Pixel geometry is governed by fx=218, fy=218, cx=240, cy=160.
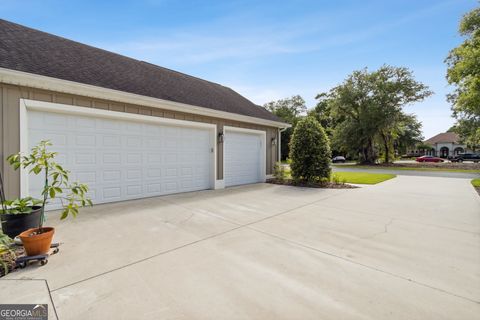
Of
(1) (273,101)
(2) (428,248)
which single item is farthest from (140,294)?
(1) (273,101)

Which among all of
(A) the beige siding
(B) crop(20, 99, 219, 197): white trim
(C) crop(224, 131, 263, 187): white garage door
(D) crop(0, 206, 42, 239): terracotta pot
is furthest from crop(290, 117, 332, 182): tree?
(D) crop(0, 206, 42, 239): terracotta pot

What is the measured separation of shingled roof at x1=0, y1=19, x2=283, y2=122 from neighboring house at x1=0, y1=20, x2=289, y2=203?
0.03 meters

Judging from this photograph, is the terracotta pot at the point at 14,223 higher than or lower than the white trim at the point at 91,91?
lower

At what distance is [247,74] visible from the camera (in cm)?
1148

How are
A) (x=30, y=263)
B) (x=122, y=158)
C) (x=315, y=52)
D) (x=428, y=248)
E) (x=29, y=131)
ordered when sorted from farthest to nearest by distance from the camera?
(x=315, y=52) < (x=122, y=158) < (x=29, y=131) < (x=428, y=248) < (x=30, y=263)

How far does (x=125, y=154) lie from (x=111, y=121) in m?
0.95

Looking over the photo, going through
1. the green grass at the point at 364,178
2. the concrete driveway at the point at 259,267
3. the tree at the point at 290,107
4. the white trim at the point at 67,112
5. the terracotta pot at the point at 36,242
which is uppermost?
the tree at the point at 290,107

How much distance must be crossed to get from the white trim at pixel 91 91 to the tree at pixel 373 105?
19.7 meters

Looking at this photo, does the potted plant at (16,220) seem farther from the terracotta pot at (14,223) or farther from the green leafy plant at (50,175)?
the green leafy plant at (50,175)

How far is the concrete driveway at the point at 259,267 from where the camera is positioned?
75.9 inches

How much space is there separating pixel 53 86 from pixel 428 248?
25.0 ft

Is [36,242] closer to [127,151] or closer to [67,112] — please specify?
[67,112]

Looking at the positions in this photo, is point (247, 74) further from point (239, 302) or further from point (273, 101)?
point (273, 101)

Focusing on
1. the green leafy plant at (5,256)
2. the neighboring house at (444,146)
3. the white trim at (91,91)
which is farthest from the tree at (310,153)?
the neighboring house at (444,146)
